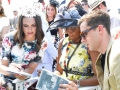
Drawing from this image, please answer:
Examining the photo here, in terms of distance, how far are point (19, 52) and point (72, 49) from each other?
0.66 meters

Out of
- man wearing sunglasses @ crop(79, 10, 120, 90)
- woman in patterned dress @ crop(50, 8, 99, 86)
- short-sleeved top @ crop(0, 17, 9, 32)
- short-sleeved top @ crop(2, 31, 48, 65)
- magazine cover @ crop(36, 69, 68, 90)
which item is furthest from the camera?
short-sleeved top @ crop(0, 17, 9, 32)

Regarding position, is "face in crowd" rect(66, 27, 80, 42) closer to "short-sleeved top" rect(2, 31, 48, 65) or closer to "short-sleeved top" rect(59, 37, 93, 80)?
"short-sleeved top" rect(59, 37, 93, 80)

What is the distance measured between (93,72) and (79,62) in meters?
0.15

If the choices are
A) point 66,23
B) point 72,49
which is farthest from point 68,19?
point 72,49

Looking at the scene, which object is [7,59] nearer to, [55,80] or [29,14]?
[29,14]

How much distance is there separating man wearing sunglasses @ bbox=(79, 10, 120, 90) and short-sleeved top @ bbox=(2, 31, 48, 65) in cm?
90

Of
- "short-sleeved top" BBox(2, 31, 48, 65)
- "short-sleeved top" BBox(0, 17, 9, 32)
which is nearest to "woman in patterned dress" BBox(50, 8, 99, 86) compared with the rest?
"short-sleeved top" BBox(2, 31, 48, 65)

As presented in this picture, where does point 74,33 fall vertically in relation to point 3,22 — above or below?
above

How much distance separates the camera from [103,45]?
1.93m

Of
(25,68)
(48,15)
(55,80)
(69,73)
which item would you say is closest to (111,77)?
(55,80)

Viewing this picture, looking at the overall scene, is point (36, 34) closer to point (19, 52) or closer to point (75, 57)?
point (19, 52)

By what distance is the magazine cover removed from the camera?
2086 millimetres

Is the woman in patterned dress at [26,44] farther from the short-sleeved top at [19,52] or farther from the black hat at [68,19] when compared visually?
the black hat at [68,19]

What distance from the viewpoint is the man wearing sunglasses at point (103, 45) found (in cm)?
171
